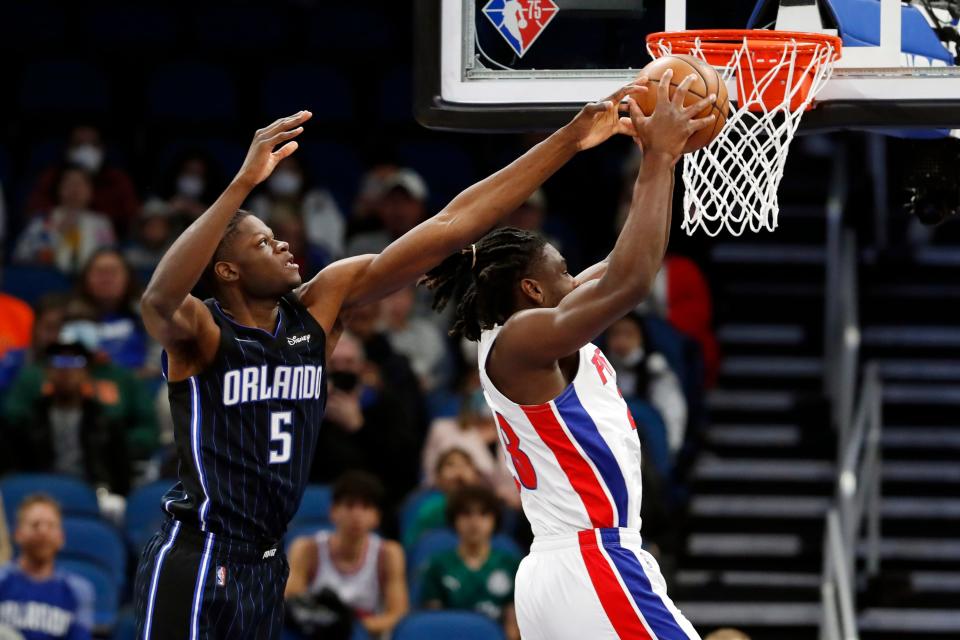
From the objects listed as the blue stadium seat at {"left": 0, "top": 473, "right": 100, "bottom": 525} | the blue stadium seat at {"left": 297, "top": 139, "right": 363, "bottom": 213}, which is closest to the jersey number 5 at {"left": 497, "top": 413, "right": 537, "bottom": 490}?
the blue stadium seat at {"left": 0, "top": 473, "right": 100, "bottom": 525}

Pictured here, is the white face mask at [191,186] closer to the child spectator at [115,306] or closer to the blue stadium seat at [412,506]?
the child spectator at [115,306]

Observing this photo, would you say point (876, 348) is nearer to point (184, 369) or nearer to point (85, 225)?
point (85, 225)

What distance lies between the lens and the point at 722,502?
9.31 m

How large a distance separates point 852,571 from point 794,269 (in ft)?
9.81

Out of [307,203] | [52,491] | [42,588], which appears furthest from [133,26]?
[42,588]

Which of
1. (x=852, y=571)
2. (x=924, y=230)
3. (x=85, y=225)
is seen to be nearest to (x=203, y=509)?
(x=852, y=571)

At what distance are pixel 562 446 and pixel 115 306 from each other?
5369mm

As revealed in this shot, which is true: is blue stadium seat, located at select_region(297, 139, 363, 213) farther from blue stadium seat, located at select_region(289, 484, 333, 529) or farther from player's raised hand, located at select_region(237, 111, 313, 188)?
player's raised hand, located at select_region(237, 111, 313, 188)

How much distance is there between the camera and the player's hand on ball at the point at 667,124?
3820mm

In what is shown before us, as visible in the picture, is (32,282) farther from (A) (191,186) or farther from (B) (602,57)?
(B) (602,57)

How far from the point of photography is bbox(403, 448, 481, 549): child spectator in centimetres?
798

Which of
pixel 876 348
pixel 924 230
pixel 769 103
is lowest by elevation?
pixel 876 348

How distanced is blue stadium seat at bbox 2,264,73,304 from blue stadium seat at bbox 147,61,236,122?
220 centimetres

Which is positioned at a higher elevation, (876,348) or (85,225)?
(85,225)
